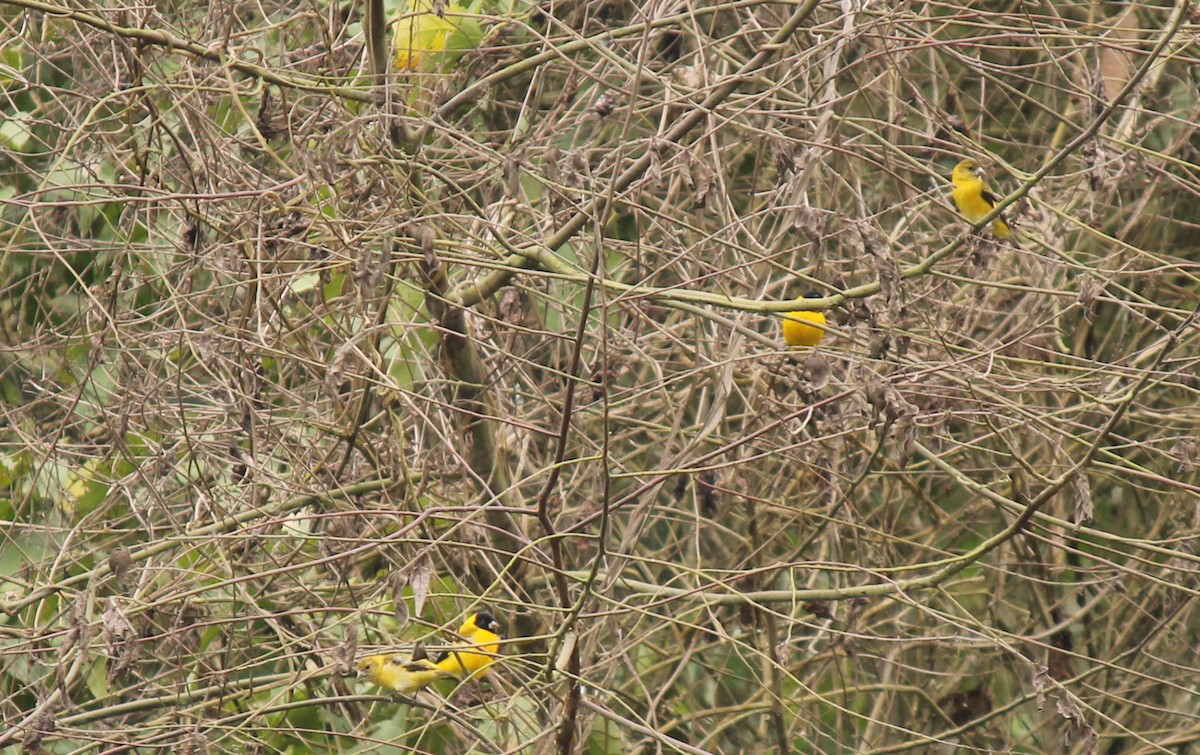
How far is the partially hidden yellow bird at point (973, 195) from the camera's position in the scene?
439 centimetres

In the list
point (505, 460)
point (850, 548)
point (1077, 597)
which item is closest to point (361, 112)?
point (505, 460)

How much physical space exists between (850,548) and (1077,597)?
1123 millimetres

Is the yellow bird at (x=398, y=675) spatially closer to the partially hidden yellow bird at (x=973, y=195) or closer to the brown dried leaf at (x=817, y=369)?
the brown dried leaf at (x=817, y=369)

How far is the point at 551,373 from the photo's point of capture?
4.62 meters

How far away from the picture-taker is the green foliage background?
10.9 feet

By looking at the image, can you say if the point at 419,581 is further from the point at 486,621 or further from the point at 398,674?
the point at 486,621

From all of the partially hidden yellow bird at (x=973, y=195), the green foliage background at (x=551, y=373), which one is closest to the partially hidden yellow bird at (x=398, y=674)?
the green foliage background at (x=551, y=373)

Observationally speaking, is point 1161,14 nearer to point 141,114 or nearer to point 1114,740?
point 1114,740

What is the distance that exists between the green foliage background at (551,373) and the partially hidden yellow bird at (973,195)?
116 mm

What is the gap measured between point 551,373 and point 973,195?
147 cm

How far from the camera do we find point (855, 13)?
11.8 feet

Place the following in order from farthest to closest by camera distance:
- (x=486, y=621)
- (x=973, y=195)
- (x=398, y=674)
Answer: (x=486, y=621), (x=973, y=195), (x=398, y=674)

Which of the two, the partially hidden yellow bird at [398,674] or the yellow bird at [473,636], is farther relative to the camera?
the yellow bird at [473,636]

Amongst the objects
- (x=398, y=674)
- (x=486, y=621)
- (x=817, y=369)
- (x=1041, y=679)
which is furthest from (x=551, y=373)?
(x=1041, y=679)
